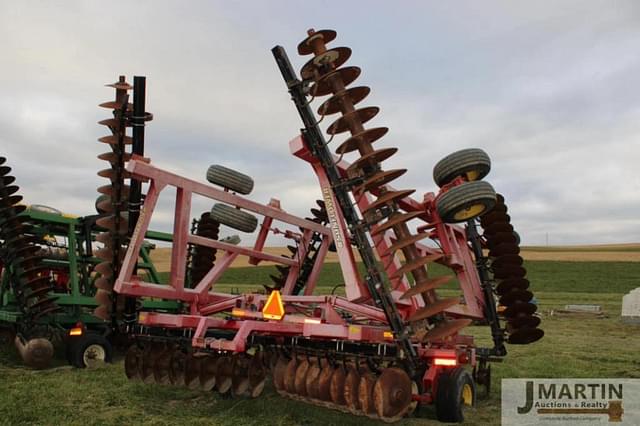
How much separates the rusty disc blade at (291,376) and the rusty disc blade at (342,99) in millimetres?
2442

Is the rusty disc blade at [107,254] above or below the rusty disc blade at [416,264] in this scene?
above

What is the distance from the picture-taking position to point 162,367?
715 cm

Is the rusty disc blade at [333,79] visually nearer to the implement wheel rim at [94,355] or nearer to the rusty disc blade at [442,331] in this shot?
the rusty disc blade at [442,331]

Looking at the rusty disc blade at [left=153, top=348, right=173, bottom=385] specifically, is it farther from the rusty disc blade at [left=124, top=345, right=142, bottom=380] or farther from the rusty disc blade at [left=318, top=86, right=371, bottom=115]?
the rusty disc blade at [left=318, top=86, right=371, bottom=115]

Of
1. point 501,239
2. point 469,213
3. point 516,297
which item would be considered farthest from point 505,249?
point 469,213

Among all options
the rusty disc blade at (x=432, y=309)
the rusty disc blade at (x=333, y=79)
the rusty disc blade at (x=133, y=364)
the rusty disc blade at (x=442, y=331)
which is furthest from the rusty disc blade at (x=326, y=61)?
the rusty disc blade at (x=133, y=364)

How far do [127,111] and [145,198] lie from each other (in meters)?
1.17

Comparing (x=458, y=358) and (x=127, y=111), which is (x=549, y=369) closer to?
(x=458, y=358)

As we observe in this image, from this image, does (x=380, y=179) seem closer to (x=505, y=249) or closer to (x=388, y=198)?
(x=388, y=198)

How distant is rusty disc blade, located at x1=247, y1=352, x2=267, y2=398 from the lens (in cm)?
652

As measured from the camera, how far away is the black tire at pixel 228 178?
335 inches

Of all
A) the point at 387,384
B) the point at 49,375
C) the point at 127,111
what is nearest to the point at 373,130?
the point at 387,384

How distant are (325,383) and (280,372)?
2.32ft

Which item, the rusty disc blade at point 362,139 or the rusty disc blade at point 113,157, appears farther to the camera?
the rusty disc blade at point 113,157
